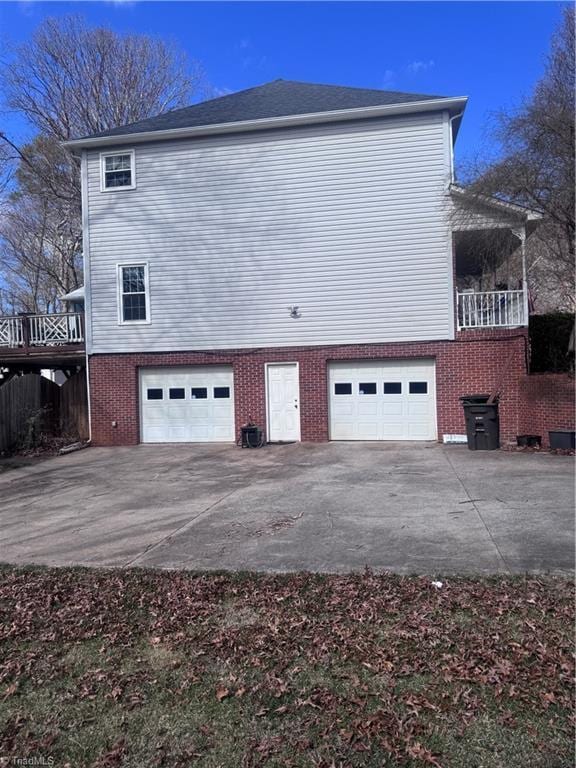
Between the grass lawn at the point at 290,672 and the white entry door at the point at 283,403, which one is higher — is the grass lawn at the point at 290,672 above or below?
below

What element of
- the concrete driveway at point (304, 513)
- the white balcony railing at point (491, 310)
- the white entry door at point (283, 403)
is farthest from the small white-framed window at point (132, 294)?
the white balcony railing at point (491, 310)

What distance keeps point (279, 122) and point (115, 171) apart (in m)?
4.93

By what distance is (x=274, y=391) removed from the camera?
48.8 ft

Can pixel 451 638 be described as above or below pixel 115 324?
below

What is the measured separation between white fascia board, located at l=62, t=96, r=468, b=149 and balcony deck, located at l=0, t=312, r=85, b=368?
5.00 meters

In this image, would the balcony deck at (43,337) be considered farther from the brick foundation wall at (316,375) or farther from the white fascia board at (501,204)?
the white fascia board at (501,204)

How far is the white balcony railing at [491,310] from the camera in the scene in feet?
44.8

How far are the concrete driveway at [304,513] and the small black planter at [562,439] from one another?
641 mm

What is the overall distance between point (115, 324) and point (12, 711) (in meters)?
13.3

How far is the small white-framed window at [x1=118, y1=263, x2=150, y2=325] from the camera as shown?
50.8ft

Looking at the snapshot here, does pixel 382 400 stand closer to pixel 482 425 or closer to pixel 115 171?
pixel 482 425

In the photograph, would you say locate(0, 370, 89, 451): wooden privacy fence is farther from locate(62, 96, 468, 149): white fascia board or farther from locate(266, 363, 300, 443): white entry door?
locate(62, 96, 468, 149): white fascia board

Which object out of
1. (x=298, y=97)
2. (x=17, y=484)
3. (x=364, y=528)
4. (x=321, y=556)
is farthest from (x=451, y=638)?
(x=298, y=97)

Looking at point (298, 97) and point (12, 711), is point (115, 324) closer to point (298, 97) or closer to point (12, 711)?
point (298, 97)
